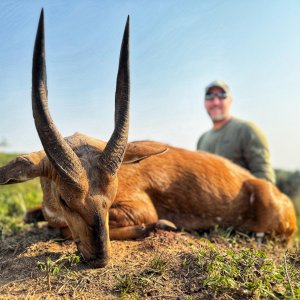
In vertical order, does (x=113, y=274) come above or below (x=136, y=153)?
below

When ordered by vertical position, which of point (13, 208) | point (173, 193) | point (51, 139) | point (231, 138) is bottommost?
point (13, 208)

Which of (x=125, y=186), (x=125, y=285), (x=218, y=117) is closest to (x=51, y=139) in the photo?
(x=125, y=285)

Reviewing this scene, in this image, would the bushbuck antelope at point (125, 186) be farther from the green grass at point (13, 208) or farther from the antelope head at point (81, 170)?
the green grass at point (13, 208)

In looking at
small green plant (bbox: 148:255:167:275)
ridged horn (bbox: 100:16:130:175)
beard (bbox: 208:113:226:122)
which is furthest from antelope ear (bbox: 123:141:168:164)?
beard (bbox: 208:113:226:122)

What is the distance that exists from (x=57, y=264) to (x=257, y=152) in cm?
656

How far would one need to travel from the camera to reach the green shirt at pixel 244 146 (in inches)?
390

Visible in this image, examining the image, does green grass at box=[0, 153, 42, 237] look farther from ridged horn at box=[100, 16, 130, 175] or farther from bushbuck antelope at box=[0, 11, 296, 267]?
ridged horn at box=[100, 16, 130, 175]

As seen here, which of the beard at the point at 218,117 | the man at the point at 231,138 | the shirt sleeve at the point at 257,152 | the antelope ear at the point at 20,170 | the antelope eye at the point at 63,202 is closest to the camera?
the antelope eye at the point at 63,202

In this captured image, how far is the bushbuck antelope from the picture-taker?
177 inches

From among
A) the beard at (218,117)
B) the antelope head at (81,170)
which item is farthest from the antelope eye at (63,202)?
the beard at (218,117)

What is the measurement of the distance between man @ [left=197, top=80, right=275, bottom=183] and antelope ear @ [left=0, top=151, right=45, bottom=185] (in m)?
6.17

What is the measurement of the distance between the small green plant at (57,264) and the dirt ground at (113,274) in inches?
0.6

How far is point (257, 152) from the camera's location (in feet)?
32.7

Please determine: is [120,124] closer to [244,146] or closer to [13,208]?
[13,208]
